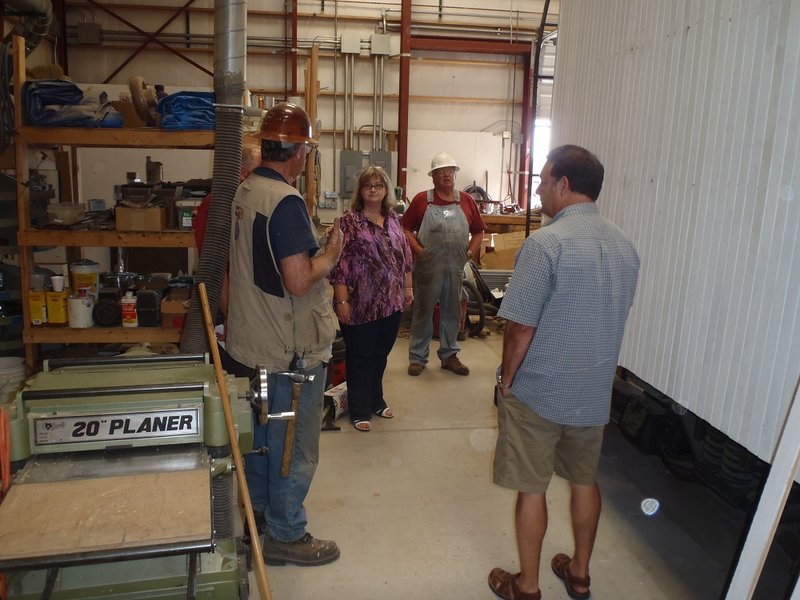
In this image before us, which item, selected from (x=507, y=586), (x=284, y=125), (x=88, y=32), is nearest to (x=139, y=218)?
(x=284, y=125)

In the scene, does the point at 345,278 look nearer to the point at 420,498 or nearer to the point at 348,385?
the point at 348,385

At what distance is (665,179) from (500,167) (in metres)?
8.62

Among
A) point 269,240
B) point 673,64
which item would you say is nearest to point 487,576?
point 269,240

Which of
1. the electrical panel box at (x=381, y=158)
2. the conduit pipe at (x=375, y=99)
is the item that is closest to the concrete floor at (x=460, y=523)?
the electrical panel box at (x=381, y=158)

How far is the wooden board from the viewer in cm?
106

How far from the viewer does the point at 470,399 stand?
428 centimetres

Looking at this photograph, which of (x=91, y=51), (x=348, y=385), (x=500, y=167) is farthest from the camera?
(x=500, y=167)

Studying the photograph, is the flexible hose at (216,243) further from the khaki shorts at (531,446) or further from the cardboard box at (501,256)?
the cardboard box at (501,256)

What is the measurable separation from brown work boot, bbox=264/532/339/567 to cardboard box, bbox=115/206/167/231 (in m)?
1.88

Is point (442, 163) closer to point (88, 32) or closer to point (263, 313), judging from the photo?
point (263, 313)

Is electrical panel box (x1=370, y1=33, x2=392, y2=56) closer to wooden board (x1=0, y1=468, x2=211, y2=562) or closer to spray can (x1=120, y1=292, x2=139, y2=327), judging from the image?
spray can (x1=120, y1=292, x2=139, y2=327)

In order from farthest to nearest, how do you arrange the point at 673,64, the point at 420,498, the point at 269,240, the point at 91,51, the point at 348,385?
the point at 91,51
the point at 348,385
the point at 420,498
the point at 673,64
the point at 269,240

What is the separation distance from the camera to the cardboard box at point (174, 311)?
11.8ft

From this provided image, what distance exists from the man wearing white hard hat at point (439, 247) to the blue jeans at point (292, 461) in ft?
7.54
